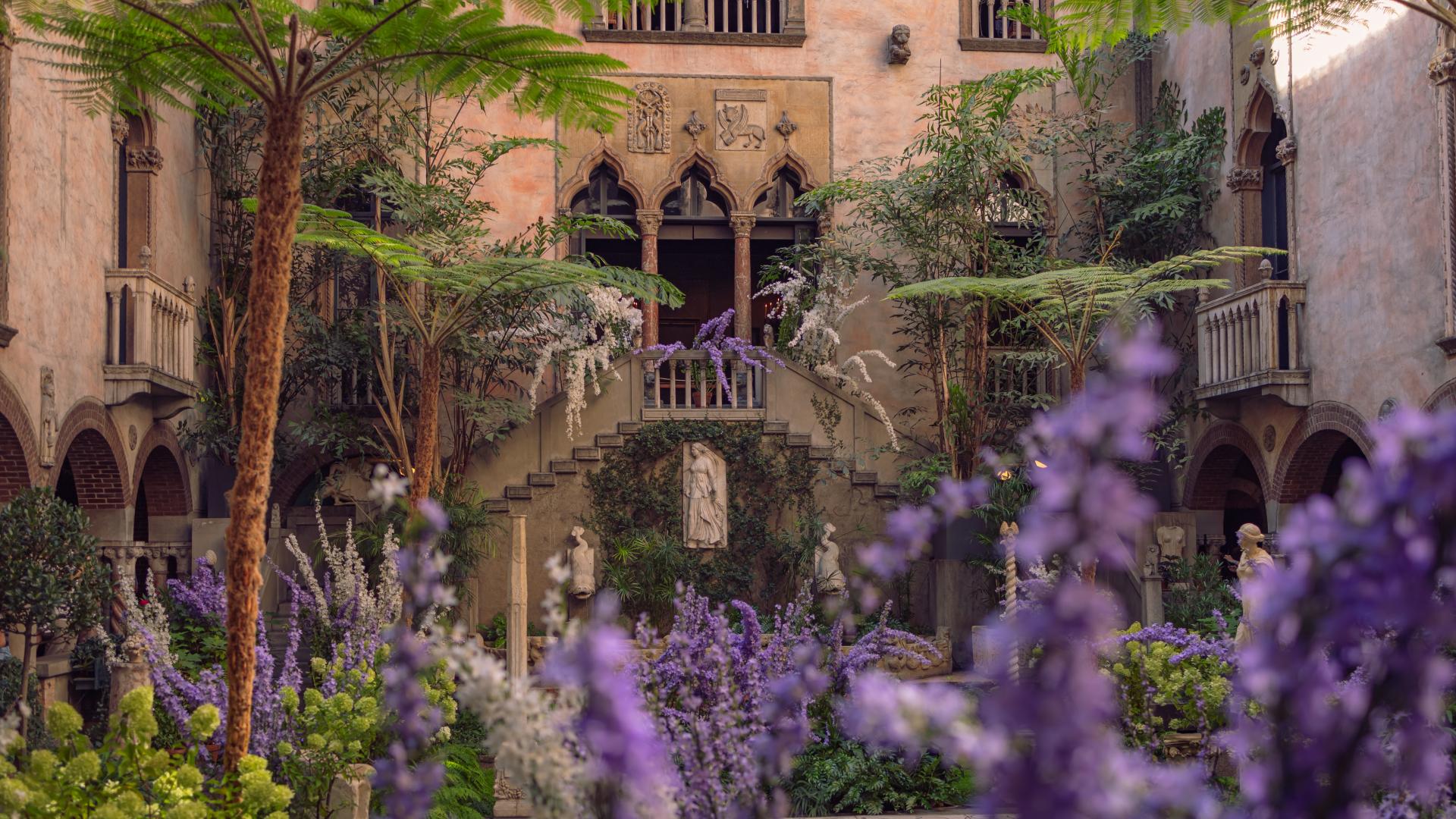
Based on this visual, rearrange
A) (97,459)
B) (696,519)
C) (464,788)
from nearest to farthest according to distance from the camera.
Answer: (464,788) < (97,459) < (696,519)

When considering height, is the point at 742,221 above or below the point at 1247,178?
above

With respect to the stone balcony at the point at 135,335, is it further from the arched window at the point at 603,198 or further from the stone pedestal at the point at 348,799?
the stone pedestal at the point at 348,799

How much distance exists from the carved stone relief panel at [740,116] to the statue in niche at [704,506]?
4.80 meters

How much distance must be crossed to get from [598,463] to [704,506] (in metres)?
1.30

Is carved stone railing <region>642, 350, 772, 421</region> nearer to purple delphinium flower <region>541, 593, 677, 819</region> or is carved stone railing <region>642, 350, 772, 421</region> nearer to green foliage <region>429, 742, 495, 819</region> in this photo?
green foliage <region>429, 742, 495, 819</region>

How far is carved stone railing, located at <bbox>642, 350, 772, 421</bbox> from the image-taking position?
53.5 ft

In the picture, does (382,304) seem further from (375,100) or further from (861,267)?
(861,267)

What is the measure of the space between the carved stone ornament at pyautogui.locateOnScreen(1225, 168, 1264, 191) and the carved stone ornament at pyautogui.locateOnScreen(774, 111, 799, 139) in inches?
222

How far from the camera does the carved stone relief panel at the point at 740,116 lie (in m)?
18.5

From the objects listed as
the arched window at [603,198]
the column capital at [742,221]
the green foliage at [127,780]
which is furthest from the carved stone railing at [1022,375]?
the green foliage at [127,780]

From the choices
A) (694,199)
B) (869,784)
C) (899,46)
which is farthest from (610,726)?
(899,46)

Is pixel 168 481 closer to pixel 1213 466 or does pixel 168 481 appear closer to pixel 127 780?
pixel 127 780

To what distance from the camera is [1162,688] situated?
9.42 meters

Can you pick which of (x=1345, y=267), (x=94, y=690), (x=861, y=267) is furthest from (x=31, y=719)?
(x=1345, y=267)
